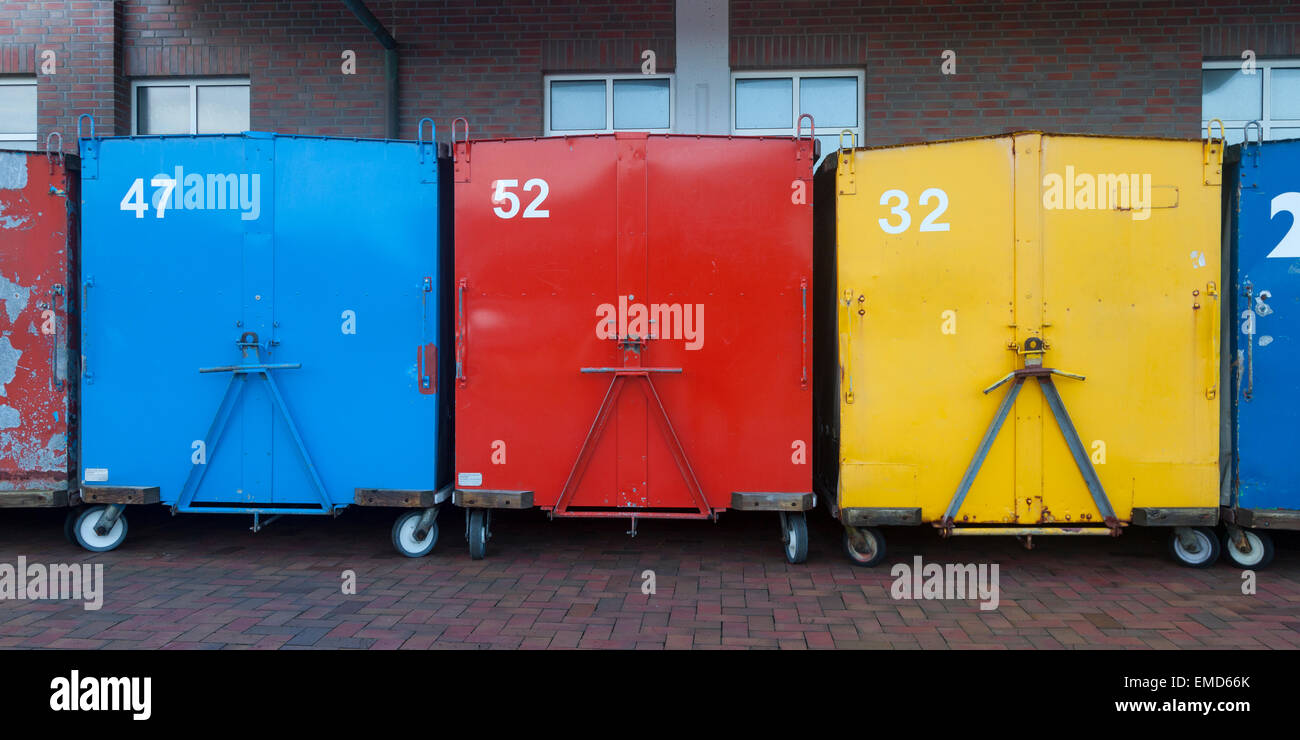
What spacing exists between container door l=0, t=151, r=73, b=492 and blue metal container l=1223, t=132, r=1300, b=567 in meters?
8.42

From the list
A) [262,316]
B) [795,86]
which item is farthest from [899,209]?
[262,316]

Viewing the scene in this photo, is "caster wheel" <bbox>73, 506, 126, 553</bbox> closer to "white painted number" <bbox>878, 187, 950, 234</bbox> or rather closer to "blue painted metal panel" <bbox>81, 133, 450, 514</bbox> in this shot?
"blue painted metal panel" <bbox>81, 133, 450, 514</bbox>

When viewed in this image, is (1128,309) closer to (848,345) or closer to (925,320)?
(925,320)

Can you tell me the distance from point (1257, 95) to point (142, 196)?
1045 centimetres

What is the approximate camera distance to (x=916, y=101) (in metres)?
8.43

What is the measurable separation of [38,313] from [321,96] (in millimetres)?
3910

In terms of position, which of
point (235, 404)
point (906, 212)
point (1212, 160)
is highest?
point (1212, 160)

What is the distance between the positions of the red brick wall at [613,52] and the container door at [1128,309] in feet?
10.3

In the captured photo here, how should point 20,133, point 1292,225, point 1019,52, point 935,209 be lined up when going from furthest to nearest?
point 20,133, point 1019,52, point 935,209, point 1292,225

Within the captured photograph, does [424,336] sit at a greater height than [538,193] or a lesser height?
lesser

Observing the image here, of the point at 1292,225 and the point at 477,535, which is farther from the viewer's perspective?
the point at 477,535

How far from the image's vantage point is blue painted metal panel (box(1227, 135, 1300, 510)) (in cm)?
545

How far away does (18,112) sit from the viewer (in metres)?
9.06

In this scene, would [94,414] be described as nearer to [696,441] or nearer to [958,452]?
[696,441]
